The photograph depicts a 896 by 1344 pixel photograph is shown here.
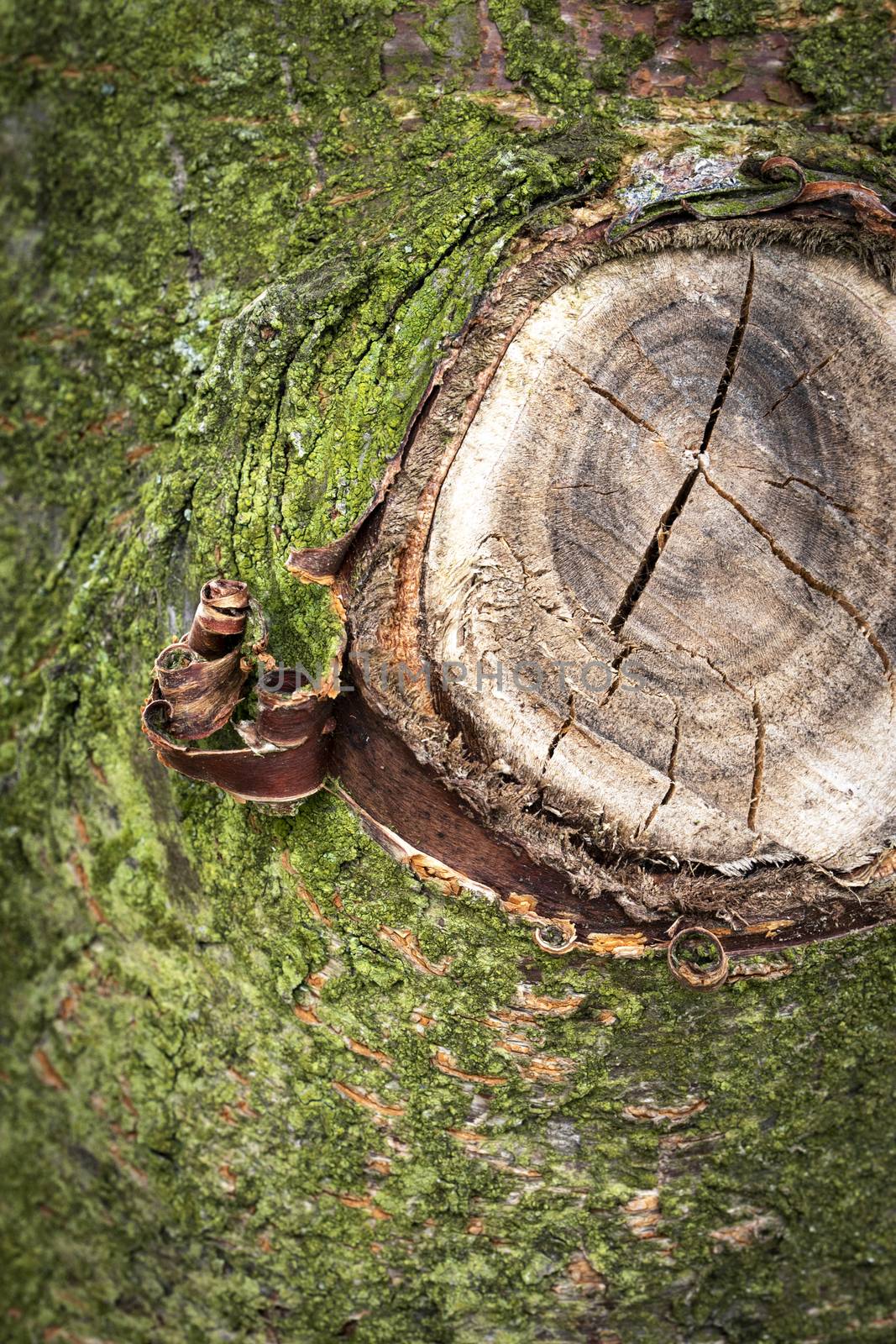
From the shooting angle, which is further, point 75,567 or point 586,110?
point 75,567

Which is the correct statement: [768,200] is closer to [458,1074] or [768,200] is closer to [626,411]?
[626,411]

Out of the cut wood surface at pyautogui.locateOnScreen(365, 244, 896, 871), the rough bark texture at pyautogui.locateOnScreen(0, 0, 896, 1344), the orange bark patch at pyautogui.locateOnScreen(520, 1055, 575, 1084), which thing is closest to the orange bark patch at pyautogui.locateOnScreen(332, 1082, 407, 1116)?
the rough bark texture at pyautogui.locateOnScreen(0, 0, 896, 1344)

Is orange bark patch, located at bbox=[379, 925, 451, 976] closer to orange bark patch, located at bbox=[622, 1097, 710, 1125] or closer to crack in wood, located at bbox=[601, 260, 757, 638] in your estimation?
orange bark patch, located at bbox=[622, 1097, 710, 1125]

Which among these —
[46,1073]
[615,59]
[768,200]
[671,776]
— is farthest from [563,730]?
[46,1073]

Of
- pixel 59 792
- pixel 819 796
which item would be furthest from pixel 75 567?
pixel 819 796

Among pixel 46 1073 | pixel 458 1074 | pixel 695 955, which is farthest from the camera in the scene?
pixel 46 1073

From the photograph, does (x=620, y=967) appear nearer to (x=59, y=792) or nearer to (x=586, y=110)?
(x=59, y=792)
